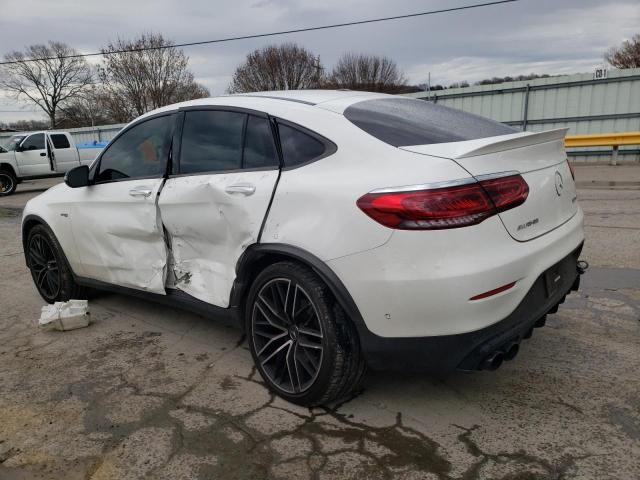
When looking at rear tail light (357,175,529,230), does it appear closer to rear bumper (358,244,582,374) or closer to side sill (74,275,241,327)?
rear bumper (358,244,582,374)

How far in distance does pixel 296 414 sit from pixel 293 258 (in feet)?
2.72

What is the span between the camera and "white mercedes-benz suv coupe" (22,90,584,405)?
7.46 ft

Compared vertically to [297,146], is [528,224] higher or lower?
lower

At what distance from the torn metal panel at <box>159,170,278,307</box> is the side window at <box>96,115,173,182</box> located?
28 cm

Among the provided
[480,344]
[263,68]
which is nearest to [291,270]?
[480,344]

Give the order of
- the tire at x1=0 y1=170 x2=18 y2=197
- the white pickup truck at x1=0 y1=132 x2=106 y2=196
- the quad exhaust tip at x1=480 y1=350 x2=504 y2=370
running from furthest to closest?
1. the white pickup truck at x1=0 y1=132 x2=106 y2=196
2. the tire at x1=0 y1=170 x2=18 y2=197
3. the quad exhaust tip at x1=480 y1=350 x2=504 y2=370

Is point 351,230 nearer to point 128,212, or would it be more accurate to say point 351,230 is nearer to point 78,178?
point 128,212

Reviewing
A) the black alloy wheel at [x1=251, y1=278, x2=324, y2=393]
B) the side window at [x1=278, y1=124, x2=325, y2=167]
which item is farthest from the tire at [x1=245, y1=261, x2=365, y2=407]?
the side window at [x1=278, y1=124, x2=325, y2=167]

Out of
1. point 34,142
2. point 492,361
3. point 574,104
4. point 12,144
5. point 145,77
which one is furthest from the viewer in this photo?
point 145,77

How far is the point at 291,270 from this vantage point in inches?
105

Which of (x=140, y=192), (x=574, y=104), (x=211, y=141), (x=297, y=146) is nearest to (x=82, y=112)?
(x=574, y=104)

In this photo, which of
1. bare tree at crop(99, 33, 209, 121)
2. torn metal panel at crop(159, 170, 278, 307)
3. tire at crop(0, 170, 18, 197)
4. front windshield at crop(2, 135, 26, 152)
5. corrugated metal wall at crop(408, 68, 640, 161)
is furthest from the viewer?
bare tree at crop(99, 33, 209, 121)

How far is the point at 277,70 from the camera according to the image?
117ft

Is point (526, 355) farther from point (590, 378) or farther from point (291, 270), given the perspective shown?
point (291, 270)
